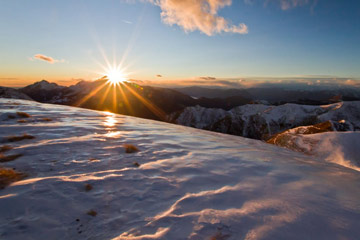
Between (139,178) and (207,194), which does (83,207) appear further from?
(207,194)

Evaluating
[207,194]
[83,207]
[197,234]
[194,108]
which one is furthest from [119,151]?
[194,108]

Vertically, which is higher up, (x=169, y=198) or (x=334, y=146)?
(x=169, y=198)

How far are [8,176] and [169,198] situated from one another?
2.39 m

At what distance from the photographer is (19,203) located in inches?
78.9

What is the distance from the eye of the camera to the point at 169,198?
2365 mm

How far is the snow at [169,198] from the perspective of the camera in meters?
1.76

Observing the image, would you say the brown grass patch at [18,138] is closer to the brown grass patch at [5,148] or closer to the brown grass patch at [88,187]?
the brown grass patch at [5,148]

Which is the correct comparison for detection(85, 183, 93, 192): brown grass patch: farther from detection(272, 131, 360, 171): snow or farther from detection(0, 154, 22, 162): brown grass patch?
detection(272, 131, 360, 171): snow

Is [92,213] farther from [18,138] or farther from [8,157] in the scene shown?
[18,138]

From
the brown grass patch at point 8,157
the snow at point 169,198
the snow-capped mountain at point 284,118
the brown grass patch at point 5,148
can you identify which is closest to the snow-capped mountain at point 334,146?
the snow at point 169,198

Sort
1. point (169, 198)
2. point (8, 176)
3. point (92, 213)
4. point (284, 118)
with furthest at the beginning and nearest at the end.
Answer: point (284, 118) → point (8, 176) → point (169, 198) → point (92, 213)

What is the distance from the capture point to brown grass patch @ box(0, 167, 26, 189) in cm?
239

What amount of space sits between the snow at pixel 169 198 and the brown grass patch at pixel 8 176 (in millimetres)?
131

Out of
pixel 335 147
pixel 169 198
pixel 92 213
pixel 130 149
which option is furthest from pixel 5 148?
pixel 335 147
